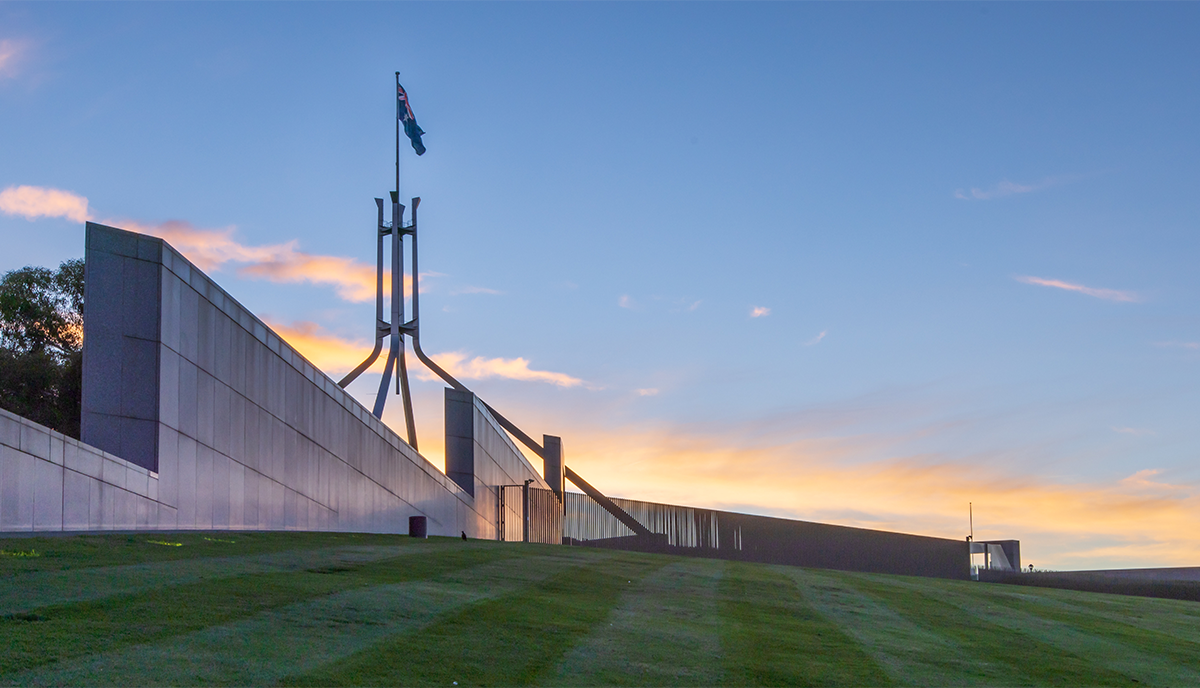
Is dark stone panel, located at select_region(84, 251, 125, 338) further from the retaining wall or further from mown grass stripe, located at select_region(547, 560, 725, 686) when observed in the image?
mown grass stripe, located at select_region(547, 560, 725, 686)

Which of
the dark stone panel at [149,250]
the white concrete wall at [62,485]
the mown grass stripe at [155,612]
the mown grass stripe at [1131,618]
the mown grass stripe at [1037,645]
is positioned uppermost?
the dark stone panel at [149,250]

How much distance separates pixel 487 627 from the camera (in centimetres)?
1033

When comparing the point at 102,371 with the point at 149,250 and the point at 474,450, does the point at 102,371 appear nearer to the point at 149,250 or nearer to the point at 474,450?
the point at 149,250

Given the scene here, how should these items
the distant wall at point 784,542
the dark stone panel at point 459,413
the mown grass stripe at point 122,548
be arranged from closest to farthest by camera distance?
the mown grass stripe at point 122,548 → the distant wall at point 784,542 → the dark stone panel at point 459,413

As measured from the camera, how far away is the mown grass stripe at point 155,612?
7746 mm

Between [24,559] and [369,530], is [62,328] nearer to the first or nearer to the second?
[369,530]

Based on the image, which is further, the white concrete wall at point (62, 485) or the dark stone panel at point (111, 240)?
the dark stone panel at point (111, 240)

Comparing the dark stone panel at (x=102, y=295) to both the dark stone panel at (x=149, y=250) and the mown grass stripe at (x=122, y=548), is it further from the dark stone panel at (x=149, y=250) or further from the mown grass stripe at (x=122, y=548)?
the mown grass stripe at (x=122, y=548)

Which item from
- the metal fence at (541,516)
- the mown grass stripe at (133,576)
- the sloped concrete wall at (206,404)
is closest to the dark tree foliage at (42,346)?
the sloped concrete wall at (206,404)

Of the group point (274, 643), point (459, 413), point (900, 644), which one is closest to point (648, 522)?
point (459, 413)

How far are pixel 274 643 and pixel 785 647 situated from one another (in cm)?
532

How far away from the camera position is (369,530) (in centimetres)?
3566

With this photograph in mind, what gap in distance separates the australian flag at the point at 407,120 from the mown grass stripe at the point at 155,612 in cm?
4520

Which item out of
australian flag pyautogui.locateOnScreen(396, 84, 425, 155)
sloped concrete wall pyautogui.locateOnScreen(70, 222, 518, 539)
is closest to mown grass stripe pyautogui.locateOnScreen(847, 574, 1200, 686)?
sloped concrete wall pyautogui.locateOnScreen(70, 222, 518, 539)
